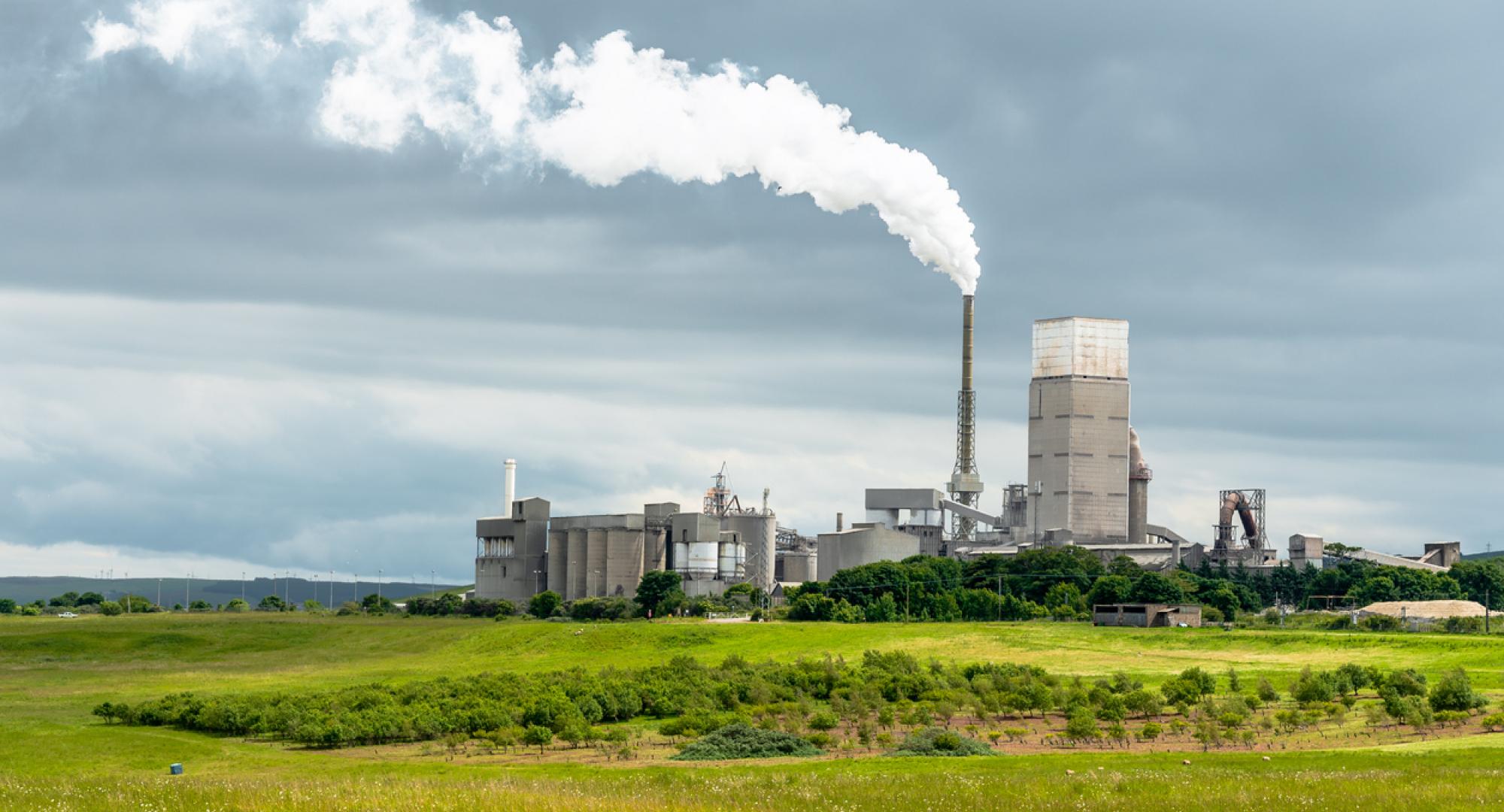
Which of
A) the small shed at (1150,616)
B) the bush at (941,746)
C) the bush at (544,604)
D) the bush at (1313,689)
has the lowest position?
the bush at (544,604)

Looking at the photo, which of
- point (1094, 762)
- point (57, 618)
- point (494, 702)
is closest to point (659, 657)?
point (494, 702)

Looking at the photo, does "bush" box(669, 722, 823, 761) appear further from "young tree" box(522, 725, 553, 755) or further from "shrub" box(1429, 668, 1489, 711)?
"shrub" box(1429, 668, 1489, 711)

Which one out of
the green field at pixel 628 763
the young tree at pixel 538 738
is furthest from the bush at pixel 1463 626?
the young tree at pixel 538 738

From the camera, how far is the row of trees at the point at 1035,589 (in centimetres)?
16238

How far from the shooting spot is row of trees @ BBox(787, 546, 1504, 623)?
16238 cm

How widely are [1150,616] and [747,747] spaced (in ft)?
270

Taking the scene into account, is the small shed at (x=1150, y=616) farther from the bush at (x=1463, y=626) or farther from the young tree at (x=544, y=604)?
the young tree at (x=544, y=604)

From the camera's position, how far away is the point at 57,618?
179 m

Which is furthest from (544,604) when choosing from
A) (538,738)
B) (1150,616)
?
(538,738)

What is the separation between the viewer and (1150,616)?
134 m

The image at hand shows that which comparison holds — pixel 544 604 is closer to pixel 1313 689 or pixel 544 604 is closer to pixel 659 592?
pixel 659 592

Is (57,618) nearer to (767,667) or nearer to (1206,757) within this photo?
(767,667)

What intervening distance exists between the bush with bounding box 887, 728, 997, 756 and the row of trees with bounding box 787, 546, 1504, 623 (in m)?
92.6

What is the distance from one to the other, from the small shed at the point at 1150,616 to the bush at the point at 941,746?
74794mm
